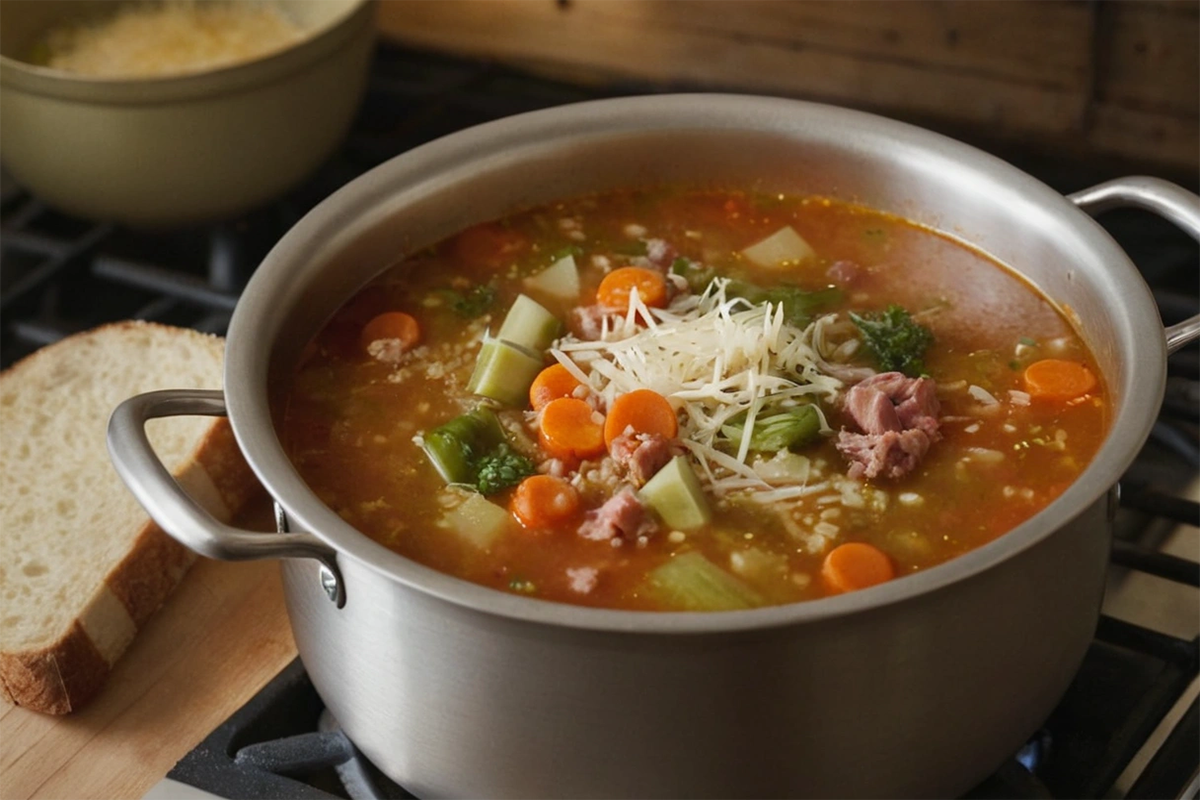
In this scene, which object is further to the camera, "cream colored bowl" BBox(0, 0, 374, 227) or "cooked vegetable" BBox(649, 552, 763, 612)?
"cream colored bowl" BBox(0, 0, 374, 227)

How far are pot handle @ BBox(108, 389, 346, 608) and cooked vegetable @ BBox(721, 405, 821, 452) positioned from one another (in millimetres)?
720

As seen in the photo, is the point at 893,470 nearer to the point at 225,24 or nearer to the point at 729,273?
the point at 729,273

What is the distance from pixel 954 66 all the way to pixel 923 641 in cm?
242

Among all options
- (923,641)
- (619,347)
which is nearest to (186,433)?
(619,347)

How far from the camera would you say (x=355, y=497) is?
2.30 metres

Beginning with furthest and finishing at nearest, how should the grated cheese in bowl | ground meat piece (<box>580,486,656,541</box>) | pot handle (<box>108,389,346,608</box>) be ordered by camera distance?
the grated cheese in bowl < ground meat piece (<box>580,486,656,541</box>) < pot handle (<box>108,389,346,608</box>)

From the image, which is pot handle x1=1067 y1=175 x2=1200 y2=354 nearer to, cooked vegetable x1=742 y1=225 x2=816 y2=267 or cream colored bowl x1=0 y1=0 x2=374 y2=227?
cooked vegetable x1=742 y1=225 x2=816 y2=267

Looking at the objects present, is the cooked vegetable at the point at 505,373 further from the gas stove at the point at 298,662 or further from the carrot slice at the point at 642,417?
the gas stove at the point at 298,662

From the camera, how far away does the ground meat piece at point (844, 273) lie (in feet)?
9.02

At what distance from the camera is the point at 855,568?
2104 millimetres

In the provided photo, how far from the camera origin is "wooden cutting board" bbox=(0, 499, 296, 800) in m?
2.34

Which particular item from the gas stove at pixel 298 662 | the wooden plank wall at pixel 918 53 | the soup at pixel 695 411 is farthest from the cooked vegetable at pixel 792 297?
the wooden plank wall at pixel 918 53

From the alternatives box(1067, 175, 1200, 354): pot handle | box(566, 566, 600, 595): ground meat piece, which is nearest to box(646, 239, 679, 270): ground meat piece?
box(1067, 175, 1200, 354): pot handle

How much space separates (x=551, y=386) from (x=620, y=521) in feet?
1.19
